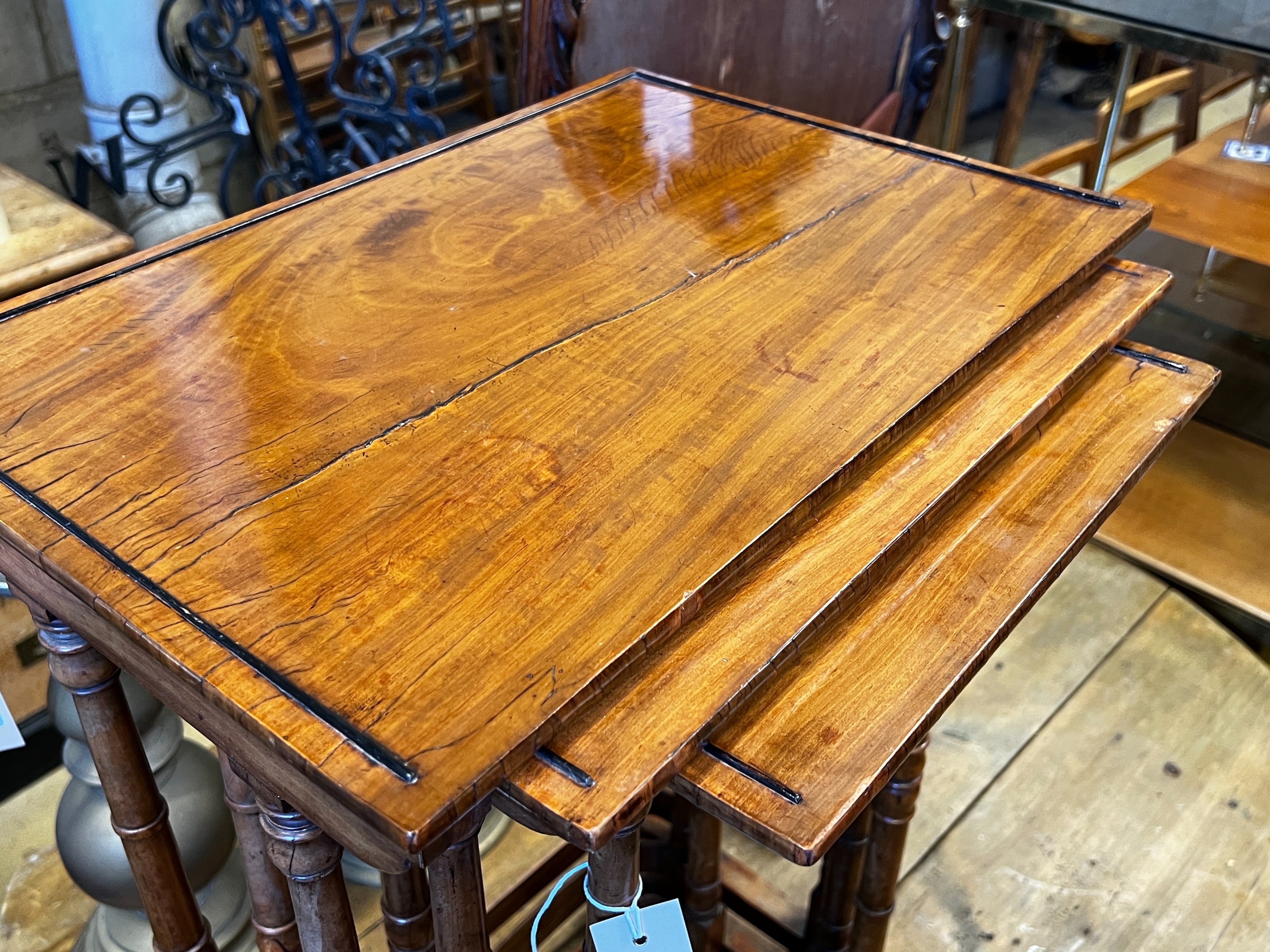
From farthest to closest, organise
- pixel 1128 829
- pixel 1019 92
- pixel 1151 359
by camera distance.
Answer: pixel 1019 92
pixel 1128 829
pixel 1151 359

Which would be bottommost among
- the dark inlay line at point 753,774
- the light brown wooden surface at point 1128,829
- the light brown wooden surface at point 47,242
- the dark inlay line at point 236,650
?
the light brown wooden surface at point 1128,829

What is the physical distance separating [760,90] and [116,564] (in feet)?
3.92

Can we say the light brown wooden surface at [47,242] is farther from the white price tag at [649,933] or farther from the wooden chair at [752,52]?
the white price tag at [649,933]

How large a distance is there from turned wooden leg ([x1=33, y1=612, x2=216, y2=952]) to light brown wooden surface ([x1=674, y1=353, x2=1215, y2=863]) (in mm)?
421

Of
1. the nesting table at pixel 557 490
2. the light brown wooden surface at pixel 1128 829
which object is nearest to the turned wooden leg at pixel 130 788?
the nesting table at pixel 557 490

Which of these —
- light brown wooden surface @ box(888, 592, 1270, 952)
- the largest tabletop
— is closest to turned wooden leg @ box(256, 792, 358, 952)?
the largest tabletop

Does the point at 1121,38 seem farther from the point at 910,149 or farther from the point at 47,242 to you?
the point at 47,242

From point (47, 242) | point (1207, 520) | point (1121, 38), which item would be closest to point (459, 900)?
point (47, 242)

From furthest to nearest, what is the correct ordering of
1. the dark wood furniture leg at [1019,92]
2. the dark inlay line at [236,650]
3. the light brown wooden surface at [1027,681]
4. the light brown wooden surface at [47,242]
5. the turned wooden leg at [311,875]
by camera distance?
the dark wood furniture leg at [1019,92], the light brown wooden surface at [1027,681], the light brown wooden surface at [47,242], the turned wooden leg at [311,875], the dark inlay line at [236,650]

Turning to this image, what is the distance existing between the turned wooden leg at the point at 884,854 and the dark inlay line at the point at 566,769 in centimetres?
42

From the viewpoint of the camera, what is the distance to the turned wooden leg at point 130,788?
2.46 feet

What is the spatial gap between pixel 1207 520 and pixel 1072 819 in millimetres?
577

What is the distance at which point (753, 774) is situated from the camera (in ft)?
1.86

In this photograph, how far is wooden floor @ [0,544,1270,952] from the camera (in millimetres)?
1264
